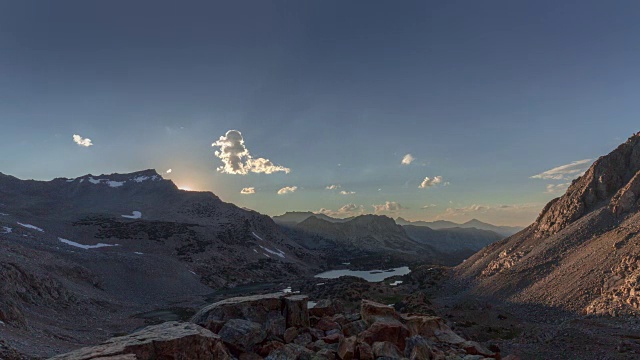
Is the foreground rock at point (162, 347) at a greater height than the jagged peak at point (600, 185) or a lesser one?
lesser

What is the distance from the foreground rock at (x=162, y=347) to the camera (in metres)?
11.8

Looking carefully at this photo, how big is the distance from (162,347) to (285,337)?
5.88 m

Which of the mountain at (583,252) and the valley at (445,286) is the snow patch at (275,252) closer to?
the valley at (445,286)

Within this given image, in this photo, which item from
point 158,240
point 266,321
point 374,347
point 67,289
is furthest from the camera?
point 158,240

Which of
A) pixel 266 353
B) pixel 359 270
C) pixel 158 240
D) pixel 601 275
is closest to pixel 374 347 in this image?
pixel 266 353

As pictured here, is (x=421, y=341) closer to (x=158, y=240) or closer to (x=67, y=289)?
(x=67, y=289)

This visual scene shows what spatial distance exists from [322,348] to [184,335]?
6.06m

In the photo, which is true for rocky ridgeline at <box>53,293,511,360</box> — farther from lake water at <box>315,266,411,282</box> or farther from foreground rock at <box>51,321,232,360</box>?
lake water at <box>315,266,411,282</box>

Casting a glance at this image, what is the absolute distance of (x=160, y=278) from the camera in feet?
300

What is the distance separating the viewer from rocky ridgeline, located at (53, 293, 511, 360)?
1286cm

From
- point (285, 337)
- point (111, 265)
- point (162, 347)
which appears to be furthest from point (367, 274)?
point (162, 347)

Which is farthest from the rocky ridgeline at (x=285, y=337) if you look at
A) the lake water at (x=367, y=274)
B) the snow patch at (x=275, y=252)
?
the snow patch at (x=275, y=252)

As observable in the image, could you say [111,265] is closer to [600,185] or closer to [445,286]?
[445,286]

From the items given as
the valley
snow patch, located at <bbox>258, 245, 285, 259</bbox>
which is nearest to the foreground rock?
the valley
